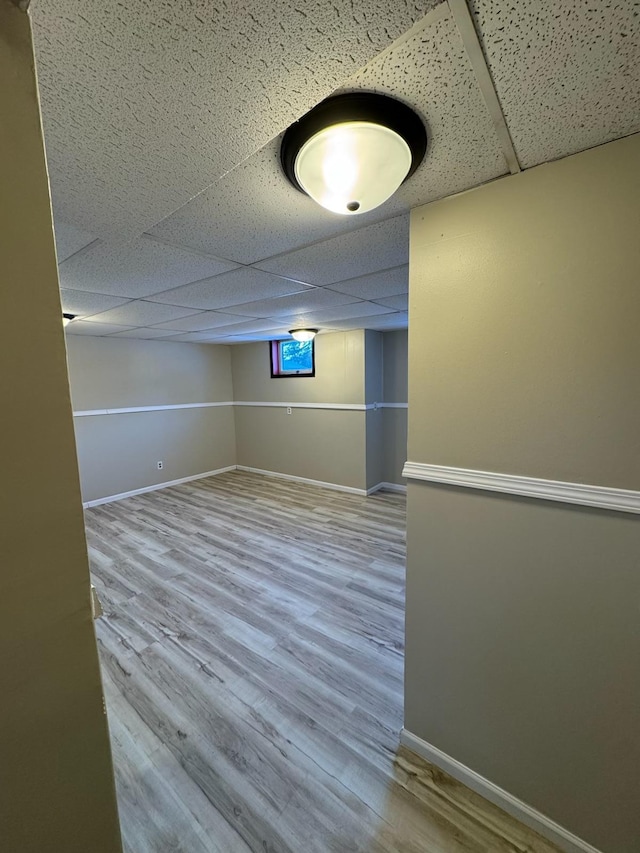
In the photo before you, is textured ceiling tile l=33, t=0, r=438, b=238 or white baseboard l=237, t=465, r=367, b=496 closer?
textured ceiling tile l=33, t=0, r=438, b=238

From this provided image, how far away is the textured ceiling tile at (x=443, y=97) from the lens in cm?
63

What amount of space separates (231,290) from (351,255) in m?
0.96

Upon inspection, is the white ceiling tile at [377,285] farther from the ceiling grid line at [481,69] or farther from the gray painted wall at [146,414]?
the gray painted wall at [146,414]

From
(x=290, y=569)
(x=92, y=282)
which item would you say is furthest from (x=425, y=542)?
(x=92, y=282)

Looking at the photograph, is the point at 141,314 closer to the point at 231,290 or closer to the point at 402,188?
the point at 231,290

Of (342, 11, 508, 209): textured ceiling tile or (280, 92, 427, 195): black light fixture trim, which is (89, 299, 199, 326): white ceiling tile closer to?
(280, 92, 427, 195): black light fixture trim

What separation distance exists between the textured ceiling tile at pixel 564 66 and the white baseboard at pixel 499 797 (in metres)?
2.15

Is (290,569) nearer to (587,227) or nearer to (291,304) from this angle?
(291,304)

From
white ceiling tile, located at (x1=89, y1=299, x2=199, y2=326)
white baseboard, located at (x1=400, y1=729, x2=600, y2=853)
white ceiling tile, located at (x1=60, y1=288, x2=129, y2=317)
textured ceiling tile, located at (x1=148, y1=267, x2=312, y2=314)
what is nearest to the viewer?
white baseboard, located at (x1=400, y1=729, x2=600, y2=853)

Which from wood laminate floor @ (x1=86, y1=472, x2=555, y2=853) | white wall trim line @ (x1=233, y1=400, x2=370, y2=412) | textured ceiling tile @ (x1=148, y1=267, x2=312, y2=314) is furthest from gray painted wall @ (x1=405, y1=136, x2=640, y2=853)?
white wall trim line @ (x1=233, y1=400, x2=370, y2=412)

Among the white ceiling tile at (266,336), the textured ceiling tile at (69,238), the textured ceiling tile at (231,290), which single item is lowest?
the textured ceiling tile at (69,238)

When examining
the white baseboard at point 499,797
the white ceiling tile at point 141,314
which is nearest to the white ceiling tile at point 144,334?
the white ceiling tile at point 141,314

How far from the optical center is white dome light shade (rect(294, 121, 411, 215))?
0.79 meters

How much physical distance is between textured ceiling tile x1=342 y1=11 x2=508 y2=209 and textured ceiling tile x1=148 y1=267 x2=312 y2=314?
3.77 feet
